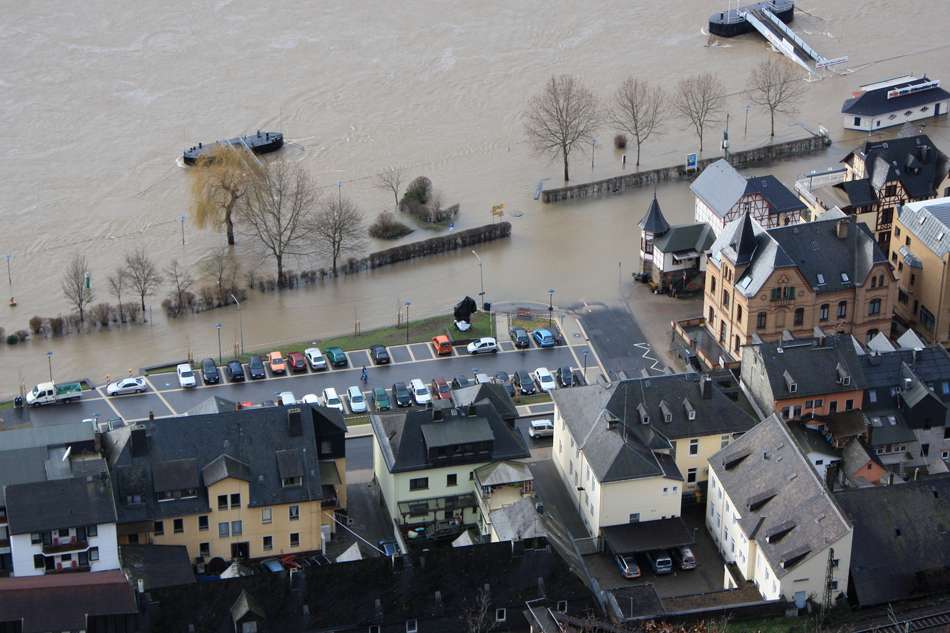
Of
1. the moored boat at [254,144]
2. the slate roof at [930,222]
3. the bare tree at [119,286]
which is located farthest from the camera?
the moored boat at [254,144]

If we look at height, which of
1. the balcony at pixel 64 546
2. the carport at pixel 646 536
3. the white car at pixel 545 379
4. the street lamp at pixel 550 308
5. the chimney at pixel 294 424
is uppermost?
the chimney at pixel 294 424

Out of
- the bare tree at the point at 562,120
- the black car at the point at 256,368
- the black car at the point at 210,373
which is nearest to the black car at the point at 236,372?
the black car at the point at 256,368

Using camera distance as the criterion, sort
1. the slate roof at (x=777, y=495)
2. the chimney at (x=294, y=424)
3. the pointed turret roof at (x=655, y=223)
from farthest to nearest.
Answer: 1. the pointed turret roof at (x=655, y=223)
2. the chimney at (x=294, y=424)
3. the slate roof at (x=777, y=495)

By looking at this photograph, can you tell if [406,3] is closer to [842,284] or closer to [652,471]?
[842,284]

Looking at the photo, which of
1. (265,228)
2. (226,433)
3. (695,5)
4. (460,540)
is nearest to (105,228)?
(265,228)

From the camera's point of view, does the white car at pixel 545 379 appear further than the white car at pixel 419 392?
Yes

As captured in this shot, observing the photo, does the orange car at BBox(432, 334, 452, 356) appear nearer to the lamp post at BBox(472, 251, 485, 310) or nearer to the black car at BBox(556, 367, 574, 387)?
the lamp post at BBox(472, 251, 485, 310)

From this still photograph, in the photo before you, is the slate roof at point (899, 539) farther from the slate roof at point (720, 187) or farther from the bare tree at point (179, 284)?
the bare tree at point (179, 284)
